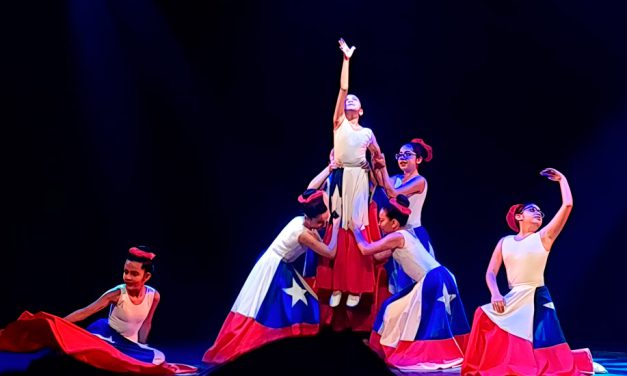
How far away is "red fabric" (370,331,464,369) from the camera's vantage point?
4551 mm

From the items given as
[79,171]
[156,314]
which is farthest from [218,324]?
[79,171]

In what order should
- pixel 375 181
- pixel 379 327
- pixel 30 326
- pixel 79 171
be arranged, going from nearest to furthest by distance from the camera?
pixel 30 326 → pixel 379 327 → pixel 375 181 → pixel 79 171

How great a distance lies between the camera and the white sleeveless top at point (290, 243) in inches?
192

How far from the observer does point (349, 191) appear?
16.4 ft

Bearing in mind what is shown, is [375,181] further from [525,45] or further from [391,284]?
[525,45]

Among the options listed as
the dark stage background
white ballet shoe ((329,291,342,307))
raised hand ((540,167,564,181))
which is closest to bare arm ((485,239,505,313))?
raised hand ((540,167,564,181))

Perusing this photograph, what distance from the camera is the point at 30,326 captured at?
12.9 ft

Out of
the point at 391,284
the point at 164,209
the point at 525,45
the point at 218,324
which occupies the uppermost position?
the point at 525,45

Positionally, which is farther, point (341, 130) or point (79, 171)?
point (79, 171)

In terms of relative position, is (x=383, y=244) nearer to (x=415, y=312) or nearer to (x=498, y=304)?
(x=415, y=312)

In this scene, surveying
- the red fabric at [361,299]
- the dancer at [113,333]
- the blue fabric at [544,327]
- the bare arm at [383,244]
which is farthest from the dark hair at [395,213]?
the dancer at [113,333]

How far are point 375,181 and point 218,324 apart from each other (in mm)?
2032

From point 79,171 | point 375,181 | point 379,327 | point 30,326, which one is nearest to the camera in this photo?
point 30,326

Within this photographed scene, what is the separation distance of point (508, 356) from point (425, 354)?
1.88 ft
